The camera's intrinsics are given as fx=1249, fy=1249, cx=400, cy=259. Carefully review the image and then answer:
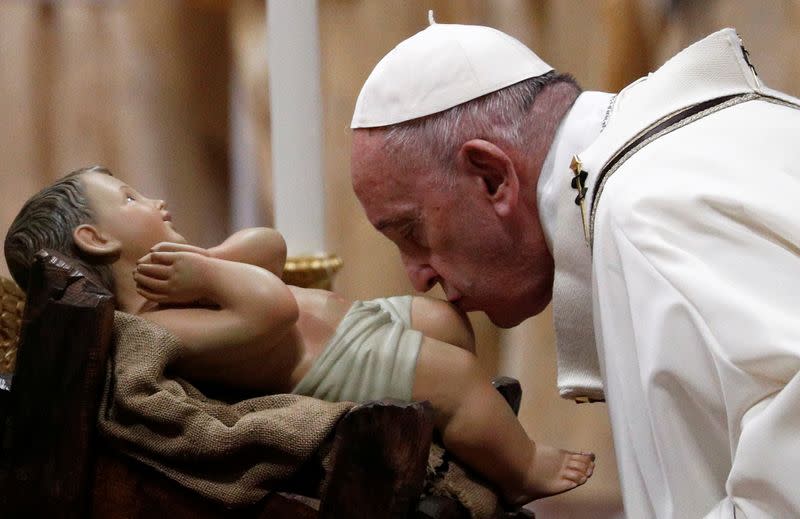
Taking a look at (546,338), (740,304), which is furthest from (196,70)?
(740,304)

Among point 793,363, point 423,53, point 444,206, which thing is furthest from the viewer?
point 423,53

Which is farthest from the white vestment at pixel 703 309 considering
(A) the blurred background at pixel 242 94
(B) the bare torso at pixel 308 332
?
(A) the blurred background at pixel 242 94

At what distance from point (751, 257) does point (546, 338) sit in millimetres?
2107

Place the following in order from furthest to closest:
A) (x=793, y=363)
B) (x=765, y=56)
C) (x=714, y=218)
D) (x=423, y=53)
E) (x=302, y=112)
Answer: (x=765, y=56), (x=302, y=112), (x=423, y=53), (x=714, y=218), (x=793, y=363)

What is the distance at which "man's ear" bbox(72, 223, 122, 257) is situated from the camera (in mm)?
1726

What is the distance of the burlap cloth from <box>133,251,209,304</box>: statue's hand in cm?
10

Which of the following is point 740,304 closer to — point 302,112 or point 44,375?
point 44,375

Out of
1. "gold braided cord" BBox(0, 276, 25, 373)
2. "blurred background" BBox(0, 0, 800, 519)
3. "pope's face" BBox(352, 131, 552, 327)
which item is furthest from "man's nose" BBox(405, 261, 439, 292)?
"blurred background" BBox(0, 0, 800, 519)

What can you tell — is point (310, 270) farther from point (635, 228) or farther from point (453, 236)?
point (635, 228)

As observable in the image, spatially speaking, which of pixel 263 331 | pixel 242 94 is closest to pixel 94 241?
pixel 263 331

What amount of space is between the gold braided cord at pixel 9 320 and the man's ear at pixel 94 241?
0.21m

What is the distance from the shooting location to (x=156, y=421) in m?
1.53

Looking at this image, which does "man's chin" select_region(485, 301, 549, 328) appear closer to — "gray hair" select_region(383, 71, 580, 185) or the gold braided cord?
"gray hair" select_region(383, 71, 580, 185)

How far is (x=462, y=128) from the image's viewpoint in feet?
6.06
